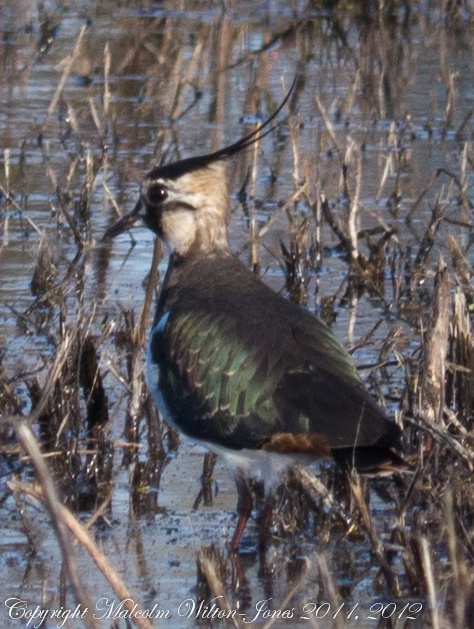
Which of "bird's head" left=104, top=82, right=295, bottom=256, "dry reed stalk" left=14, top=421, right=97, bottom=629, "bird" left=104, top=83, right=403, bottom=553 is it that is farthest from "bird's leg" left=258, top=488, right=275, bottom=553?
"dry reed stalk" left=14, top=421, right=97, bottom=629

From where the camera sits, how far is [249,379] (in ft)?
13.5

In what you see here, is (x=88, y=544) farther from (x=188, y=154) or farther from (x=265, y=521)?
(x=188, y=154)

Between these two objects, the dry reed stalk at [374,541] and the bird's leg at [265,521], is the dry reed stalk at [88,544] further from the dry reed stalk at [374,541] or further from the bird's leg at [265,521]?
the bird's leg at [265,521]

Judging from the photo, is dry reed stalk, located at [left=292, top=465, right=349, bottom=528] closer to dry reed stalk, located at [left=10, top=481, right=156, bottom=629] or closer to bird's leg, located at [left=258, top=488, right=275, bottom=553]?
bird's leg, located at [left=258, top=488, right=275, bottom=553]

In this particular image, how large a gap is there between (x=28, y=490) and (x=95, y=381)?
2359mm

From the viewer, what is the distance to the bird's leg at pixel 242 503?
4.35 metres

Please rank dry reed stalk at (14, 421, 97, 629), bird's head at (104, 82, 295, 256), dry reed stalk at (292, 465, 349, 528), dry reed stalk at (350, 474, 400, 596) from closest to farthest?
dry reed stalk at (14, 421, 97, 629)
dry reed stalk at (350, 474, 400, 596)
dry reed stalk at (292, 465, 349, 528)
bird's head at (104, 82, 295, 256)

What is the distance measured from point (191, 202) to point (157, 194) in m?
0.14

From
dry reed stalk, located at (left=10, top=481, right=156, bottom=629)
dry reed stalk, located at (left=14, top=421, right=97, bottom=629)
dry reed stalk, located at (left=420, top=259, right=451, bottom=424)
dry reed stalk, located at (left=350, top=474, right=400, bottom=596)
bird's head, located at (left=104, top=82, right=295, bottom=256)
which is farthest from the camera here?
bird's head, located at (left=104, top=82, right=295, bottom=256)

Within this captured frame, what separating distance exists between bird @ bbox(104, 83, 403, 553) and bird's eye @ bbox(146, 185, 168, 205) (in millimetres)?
43

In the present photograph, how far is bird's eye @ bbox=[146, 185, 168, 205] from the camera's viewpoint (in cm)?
494

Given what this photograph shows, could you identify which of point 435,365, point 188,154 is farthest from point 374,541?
point 188,154

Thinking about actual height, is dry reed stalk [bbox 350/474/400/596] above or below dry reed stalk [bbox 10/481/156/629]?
below

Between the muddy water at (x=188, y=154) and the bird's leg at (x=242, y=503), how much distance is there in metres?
0.10
